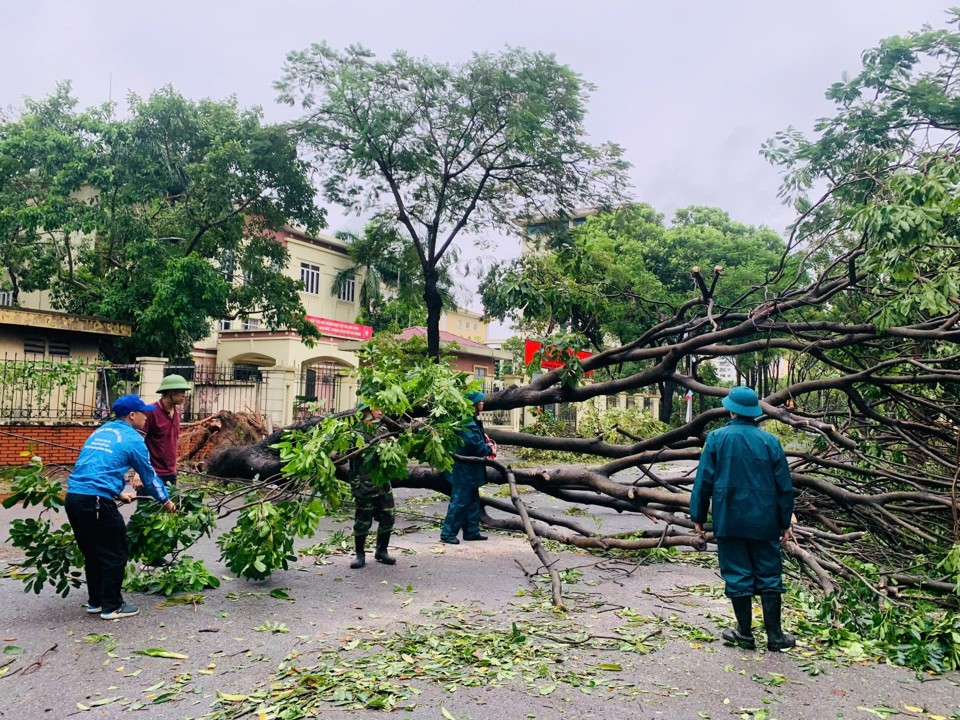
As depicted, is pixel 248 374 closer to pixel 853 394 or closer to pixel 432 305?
pixel 432 305

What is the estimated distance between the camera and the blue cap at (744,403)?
4770 millimetres

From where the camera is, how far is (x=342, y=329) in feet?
84.5

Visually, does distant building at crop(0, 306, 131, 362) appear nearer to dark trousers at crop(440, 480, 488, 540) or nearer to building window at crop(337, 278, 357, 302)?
dark trousers at crop(440, 480, 488, 540)

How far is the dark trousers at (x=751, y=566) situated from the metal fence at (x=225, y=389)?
1275cm

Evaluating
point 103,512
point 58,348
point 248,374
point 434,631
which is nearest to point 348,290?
point 58,348

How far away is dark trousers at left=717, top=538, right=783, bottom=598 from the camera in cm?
445

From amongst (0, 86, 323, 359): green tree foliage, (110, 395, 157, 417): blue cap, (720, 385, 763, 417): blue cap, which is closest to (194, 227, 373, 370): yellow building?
(0, 86, 323, 359): green tree foliage

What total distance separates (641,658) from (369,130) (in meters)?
13.0

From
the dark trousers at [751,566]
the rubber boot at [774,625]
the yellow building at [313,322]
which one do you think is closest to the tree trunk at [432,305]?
the yellow building at [313,322]

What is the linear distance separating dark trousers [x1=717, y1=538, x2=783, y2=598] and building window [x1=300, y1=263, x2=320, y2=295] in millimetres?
26712

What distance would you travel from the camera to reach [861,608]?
488cm

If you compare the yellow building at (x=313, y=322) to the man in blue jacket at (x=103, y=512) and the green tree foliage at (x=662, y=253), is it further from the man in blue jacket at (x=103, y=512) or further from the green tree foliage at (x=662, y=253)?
the man in blue jacket at (x=103, y=512)

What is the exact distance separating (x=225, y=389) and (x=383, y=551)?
10580 mm

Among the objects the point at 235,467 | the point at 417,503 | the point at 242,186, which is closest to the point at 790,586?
the point at 417,503
